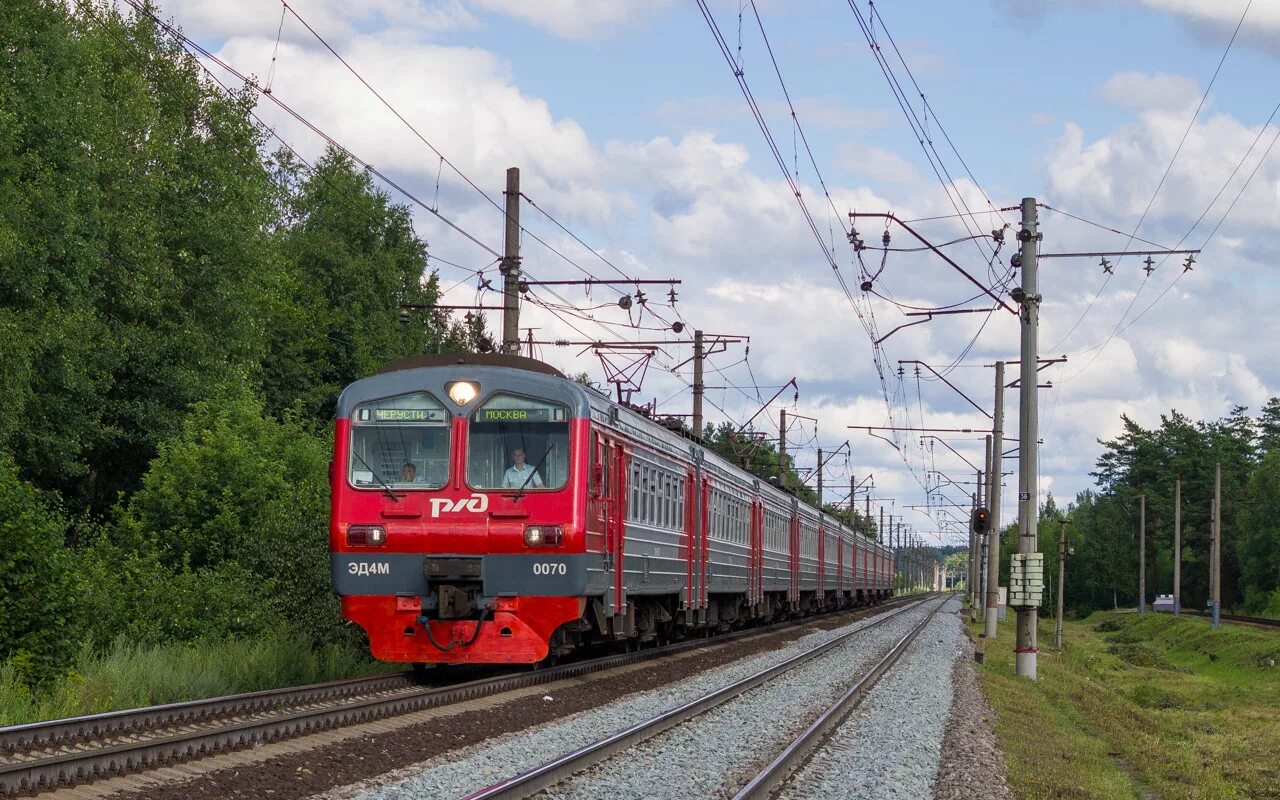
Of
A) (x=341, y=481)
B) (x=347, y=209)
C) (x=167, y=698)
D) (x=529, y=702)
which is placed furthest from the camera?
(x=347, y=209)

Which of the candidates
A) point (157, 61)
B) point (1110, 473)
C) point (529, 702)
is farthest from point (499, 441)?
point (1110, 473)

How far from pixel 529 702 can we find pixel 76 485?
27691 millimetres

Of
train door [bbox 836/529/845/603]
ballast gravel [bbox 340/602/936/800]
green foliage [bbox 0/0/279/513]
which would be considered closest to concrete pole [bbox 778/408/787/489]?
train door [bbox 836/529/845/603]

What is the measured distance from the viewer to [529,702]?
1481 cm

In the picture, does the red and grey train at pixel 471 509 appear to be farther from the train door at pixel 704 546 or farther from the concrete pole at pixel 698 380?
the concrete pole at pixel 698 380

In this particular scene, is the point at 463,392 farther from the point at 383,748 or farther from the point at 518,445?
the point at 383,748

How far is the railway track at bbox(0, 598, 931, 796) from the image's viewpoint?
29.5ft

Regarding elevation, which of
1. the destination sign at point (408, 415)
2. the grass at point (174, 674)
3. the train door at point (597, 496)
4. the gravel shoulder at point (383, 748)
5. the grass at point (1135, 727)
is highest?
the destination sign at point (408, 415)

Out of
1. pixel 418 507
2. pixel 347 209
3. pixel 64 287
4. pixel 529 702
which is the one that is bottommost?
pixel 529 702

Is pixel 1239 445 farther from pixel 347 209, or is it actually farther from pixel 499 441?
pixel 499 441

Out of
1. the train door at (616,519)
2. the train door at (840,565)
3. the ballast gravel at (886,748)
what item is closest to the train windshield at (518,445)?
the train door at (616,519)

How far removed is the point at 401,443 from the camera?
15906 mm

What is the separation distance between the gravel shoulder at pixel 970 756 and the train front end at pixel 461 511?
13.4 feet

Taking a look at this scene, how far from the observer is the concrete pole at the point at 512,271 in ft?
67.8
